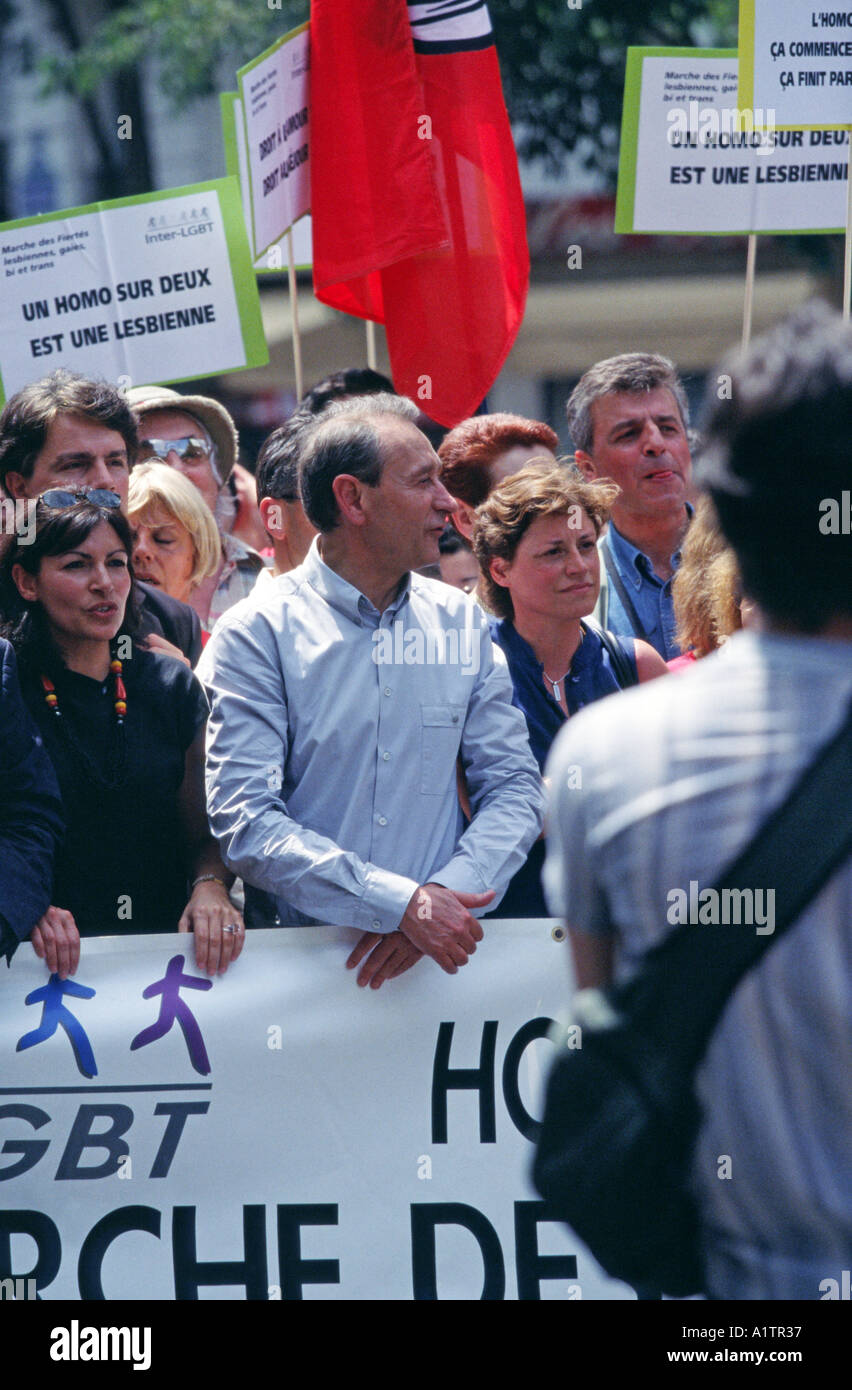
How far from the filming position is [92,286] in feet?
16.8

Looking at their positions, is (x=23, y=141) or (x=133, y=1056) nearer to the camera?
(x=133, y=1056)

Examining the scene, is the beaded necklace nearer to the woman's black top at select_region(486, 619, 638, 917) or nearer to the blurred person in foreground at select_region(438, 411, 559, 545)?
the woman's black top at select_region(486, 619, 638, 917)

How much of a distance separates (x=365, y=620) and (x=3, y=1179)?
1.36 m

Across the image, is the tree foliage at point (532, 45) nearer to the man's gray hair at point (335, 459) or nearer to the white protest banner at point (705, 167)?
the white protest banner at point (705, 167)

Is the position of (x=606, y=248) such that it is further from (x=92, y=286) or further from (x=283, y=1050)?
(x=283, y=1050)

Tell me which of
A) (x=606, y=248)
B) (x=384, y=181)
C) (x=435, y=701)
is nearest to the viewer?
(x=435, y=701)

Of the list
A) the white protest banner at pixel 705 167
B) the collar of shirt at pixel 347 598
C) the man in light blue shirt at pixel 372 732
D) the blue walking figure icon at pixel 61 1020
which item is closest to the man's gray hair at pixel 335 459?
the man in light blue shirt at pixel 372 732

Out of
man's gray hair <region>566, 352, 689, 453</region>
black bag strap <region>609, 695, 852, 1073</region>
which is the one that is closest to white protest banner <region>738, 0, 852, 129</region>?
man's gray hair <region>566, 352, 689, 453</region>

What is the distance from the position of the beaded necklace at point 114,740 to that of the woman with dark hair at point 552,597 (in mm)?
913

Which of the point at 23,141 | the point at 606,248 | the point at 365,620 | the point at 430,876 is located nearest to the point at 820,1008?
the point at 430,876

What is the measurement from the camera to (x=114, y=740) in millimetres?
3459

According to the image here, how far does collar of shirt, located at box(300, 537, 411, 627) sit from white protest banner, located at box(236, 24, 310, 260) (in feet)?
5.46

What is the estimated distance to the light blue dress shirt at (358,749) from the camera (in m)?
3.27
